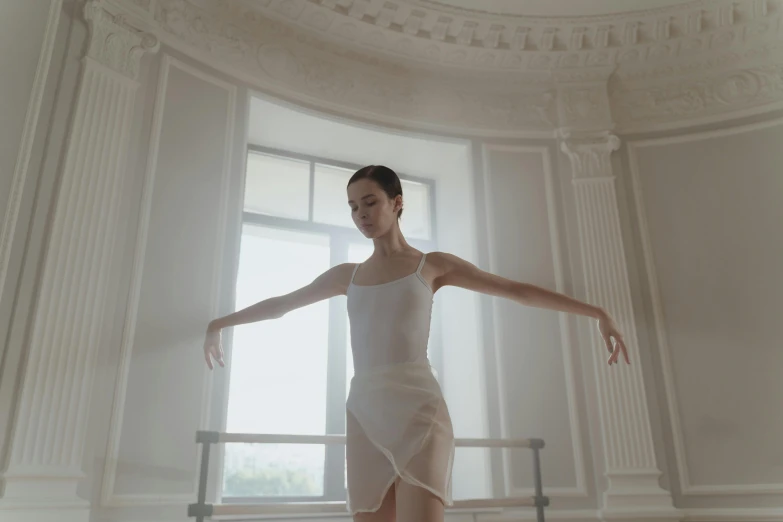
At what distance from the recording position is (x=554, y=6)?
3408mm

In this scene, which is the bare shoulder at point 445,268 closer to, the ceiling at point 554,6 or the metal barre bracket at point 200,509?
the metal barre bracket at point 200,509

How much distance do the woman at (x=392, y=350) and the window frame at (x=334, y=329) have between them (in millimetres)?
1399

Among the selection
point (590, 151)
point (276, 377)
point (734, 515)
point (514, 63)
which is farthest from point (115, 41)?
point (734, 515)

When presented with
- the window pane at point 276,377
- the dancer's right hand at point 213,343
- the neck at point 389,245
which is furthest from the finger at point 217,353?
the window pane at point 276,377

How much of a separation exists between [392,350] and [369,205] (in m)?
0.32

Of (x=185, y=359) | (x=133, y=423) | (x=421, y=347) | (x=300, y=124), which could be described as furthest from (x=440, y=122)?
(x=421, y=347)

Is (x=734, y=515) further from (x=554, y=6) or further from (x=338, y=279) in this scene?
(x=554, y=6)

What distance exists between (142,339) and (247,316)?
3.73 feet

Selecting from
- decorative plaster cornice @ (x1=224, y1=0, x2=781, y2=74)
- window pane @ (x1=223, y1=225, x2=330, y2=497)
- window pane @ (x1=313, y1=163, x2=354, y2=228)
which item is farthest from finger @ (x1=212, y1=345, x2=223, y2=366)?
decorative plaster cornice @ (x1=224, y1=0, x2=781, y2=74)

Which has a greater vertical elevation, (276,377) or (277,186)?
(277,186)

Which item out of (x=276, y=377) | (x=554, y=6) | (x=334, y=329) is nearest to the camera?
(x=276, y=377)

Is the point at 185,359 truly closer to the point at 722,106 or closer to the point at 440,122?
the point at 440,122

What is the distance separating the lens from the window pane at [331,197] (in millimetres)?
3518

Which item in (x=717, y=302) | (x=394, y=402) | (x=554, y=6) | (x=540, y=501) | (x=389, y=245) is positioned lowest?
(x=540, y=501)
